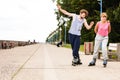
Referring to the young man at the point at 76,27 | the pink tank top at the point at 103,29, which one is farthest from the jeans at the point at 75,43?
the pink tank top at the point at 103,29

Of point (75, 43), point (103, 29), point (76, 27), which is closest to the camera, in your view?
point (76, 27)

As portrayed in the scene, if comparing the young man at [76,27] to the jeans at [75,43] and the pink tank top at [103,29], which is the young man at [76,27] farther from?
the pink tank top at [103,29]

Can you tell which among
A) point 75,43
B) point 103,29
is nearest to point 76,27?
point 75,43

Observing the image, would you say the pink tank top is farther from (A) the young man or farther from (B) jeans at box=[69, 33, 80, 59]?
(B) jeans at box=[69, 33, 80, 59]

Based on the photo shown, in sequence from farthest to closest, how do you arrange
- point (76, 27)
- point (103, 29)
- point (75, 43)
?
1. point (103, 29)
2. point (75, 43)
3. point (76, 27)

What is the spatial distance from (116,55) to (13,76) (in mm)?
9776

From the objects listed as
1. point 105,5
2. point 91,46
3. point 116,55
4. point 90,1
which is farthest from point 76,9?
point 116,55

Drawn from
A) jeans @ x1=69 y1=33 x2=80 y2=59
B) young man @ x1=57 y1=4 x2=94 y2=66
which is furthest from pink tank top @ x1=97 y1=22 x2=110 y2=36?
jeans @ x1=69 y1=33 x2=80 y2=59

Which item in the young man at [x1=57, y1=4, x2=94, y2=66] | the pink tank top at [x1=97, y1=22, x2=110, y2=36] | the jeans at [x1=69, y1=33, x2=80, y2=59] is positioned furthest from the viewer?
the pink tank top at [x1=97, y1=22, x2=110, y2=36]

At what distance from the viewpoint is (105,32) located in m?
15.8

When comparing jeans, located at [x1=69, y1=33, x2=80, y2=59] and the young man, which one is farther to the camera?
jeans, located at [x1=69, y1=33, x2=80, y2=59]

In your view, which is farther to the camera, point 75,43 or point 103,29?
point 103,29

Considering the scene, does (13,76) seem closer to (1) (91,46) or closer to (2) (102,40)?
(2) (102,40)

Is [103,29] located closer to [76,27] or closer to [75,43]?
[76,27]
